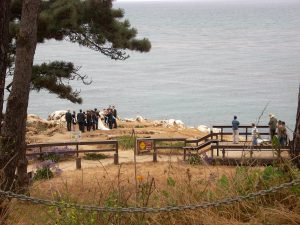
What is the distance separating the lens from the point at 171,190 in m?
5.41

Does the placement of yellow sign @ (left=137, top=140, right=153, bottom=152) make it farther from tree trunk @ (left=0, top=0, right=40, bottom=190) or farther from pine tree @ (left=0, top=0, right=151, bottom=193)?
tree trunk @ (left=0, top=0, right=40, bottom=190)

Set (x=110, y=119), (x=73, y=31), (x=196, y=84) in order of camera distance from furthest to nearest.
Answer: (x=196, y=84) → (x=110, y=119) → (x=73, y=31)

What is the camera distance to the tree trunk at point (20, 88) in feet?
28.8

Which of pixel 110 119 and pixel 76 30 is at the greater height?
pixel 76 30

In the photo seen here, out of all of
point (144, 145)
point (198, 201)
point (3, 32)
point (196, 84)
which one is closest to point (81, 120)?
point (144, 145)

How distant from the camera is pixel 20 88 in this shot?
30.3ft

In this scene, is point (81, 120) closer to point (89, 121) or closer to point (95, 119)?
point (89, 121)

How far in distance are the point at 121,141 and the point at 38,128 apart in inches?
316

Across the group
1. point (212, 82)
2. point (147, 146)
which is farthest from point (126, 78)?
point (147, 146)

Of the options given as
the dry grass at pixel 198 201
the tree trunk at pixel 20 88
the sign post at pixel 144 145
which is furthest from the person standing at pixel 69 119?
the dry grass at pixel 198 201

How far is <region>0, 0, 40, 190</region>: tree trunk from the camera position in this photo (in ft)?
28.8

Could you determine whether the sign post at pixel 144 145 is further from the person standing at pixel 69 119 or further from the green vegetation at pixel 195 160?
the person standing at pixel 69 119

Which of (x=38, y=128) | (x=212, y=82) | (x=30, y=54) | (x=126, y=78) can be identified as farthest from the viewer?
(x=126, y=78)

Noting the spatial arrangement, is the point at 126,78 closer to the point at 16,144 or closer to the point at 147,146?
the point at 147,146
